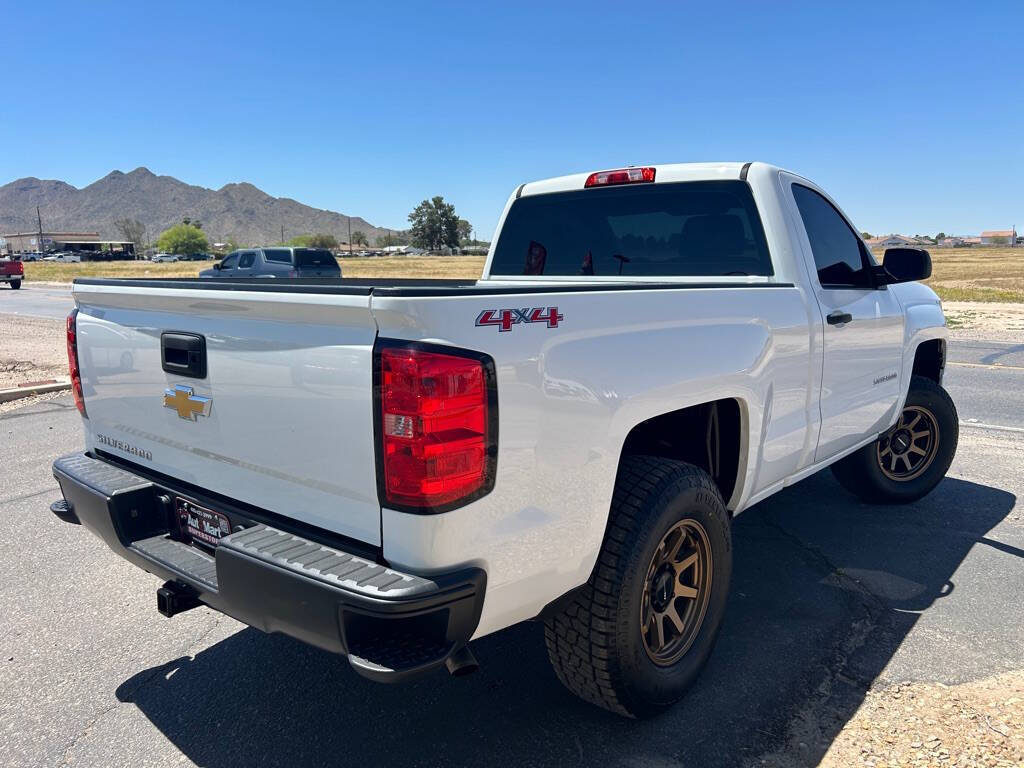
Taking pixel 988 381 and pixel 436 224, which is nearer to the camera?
pixel 988 381

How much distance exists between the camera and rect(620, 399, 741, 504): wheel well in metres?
3.02

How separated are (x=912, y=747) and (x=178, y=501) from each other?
2703 millimetres

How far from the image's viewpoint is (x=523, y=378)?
2094mm

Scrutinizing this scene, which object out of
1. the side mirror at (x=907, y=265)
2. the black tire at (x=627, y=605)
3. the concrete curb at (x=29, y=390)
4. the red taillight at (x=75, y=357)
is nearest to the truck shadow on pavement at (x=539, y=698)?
the black tire at (x=627, y=605)

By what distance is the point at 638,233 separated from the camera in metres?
4.13

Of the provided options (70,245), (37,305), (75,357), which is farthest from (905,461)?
(70,245)

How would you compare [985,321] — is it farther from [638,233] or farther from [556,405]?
[556,405]

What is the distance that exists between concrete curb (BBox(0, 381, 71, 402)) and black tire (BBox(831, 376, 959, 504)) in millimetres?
8503

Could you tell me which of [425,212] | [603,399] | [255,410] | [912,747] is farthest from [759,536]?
[425,212]

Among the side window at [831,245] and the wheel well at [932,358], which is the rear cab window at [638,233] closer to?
the side window at [831,245]

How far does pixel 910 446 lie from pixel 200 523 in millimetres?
4498

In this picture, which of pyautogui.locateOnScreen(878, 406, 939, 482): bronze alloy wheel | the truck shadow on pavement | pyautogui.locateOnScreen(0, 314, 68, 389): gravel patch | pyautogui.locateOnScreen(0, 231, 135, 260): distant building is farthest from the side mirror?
pyautogui.locateOnScreen(0, 231, 135, 260): distant building

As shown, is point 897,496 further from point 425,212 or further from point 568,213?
point 425,212

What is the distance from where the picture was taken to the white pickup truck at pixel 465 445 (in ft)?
6.56
